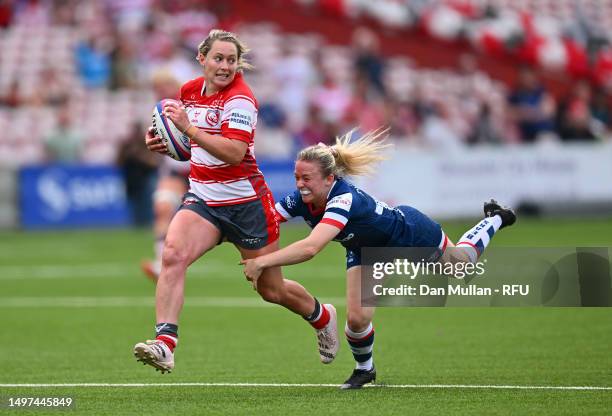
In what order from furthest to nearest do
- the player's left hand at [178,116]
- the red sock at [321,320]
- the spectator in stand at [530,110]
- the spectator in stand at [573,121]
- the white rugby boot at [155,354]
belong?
the spectator in stand at [530,110], the spectator in stand at [573,121], the red sock at [321,320], the player's left hand at [178,116], the white rugby boot at [155,354]

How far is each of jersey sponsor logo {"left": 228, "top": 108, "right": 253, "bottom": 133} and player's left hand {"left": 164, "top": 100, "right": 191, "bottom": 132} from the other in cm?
30

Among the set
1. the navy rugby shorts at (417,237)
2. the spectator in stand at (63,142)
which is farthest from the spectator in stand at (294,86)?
the navy rugby shorts at (417,237)

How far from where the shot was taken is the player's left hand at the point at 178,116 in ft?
27.8

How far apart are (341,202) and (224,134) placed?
90 centimetres

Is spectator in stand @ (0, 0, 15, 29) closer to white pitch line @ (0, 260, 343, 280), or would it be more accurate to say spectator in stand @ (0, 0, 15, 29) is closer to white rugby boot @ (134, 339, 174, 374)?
white pitch line @ (0, 260, 343, 280)

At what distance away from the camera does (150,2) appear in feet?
92.7

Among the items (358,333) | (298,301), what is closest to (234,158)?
(298,301)

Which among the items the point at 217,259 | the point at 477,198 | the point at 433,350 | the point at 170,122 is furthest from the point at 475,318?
the point at 477,198

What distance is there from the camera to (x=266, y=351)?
11.1m

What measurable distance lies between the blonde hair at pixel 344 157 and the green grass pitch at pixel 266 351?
150cm

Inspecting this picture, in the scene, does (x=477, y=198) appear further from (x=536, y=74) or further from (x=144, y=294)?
(x=144, y=294)

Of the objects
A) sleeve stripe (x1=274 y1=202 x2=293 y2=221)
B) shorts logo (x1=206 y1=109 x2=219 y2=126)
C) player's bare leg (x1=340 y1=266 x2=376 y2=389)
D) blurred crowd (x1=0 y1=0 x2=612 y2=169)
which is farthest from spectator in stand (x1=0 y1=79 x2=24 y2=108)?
player's bare leg (x1=340 y1=266 x2=376 y2=389)

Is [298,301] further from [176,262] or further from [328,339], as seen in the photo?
[176,262]

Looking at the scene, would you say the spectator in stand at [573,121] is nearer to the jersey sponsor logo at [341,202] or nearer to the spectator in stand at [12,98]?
the spectator in stand at [12,98]
